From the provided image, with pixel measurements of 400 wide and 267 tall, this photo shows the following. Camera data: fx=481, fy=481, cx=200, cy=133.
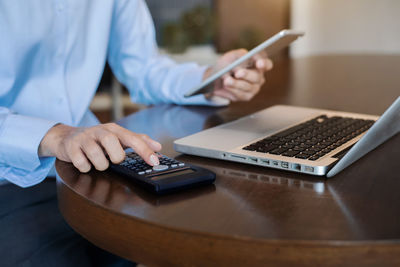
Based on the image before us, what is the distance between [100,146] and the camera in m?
0.70

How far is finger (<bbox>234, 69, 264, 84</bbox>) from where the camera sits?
3.53 ft

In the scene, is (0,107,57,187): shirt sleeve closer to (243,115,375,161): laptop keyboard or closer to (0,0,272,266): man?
(0,0,272,266): man

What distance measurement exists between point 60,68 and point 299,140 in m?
0.63

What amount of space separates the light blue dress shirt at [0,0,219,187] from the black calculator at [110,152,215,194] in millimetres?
222

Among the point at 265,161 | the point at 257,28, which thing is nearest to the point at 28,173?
the point at 265,161

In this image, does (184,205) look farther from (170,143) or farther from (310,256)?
(170,143)

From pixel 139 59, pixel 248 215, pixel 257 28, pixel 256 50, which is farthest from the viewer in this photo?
pixel 257 28

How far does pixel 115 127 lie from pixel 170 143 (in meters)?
0.14

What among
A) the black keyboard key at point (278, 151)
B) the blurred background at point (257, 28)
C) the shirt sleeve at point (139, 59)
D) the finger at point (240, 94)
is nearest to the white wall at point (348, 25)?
the blurred background at point (257, 28)

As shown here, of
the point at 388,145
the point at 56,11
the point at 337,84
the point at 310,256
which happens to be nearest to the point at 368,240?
the point at 310,256

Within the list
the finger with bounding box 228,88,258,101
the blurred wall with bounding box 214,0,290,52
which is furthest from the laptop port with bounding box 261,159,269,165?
the blurred wall with bounding box 214,0,290,52

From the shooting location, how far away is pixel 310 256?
0.45 meters

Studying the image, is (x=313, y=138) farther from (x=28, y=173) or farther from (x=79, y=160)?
(x=28, y=173)

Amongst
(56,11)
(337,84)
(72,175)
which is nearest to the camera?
(72,175)
